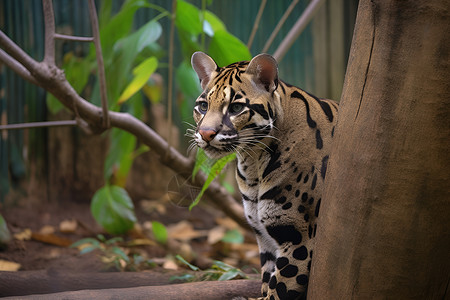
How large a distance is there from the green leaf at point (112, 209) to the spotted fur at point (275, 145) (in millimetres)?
1605

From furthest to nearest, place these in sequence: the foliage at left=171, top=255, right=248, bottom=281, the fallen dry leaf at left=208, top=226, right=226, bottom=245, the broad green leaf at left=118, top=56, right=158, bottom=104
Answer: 1. the fallen dry leaf at left=208, top=226, right=226, bottom=245
2. the broad green leaf at left=118, top=56, right=158, bottom=104
3. the foliage at left=171, top=255, right=248, bottom=281

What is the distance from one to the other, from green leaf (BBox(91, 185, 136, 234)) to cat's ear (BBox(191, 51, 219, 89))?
1580 millimetres

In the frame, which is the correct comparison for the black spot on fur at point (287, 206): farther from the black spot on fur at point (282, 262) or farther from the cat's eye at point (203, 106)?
the cat's eye at point (203, 106)

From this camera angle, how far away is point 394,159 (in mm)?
1519

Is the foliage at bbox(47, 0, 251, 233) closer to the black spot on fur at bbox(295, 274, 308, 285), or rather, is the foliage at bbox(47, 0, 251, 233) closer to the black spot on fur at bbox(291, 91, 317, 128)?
the black spot on fur at bbox(291, 91, 317, 128)

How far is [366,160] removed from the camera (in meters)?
1.56

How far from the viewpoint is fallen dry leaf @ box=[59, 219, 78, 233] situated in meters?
4.03

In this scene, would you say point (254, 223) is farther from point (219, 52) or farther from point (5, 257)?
point (5, 257)

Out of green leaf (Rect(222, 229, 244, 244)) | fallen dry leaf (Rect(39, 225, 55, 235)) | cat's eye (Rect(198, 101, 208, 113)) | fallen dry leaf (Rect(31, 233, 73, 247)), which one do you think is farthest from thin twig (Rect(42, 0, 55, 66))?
green leaf (Rect(222, 229, 244, 244))

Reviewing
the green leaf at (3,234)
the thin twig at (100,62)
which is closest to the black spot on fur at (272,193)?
the thin twig at (100,62)

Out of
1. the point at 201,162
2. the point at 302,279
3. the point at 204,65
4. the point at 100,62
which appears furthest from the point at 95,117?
the point at 302,279

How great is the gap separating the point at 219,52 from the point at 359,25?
1.43 metres

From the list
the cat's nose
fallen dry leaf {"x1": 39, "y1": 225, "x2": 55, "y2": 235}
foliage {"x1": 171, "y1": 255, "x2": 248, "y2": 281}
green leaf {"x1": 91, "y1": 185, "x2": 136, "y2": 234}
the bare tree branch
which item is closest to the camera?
the cat's nose

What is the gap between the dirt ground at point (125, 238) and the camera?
3.10 metres
